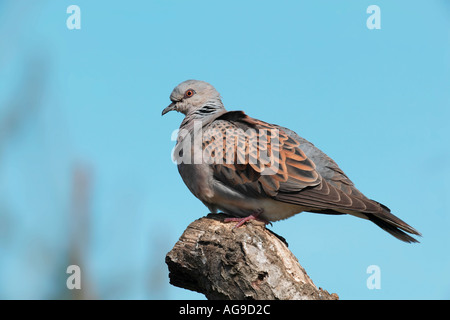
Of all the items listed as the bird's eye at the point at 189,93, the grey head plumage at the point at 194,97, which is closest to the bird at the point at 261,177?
the grey head plumage at the point at 194,97

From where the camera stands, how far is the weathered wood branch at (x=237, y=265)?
4.21 meters

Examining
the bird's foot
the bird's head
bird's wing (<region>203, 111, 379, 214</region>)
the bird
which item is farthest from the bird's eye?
the bird's foot

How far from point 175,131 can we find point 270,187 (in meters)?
1.51

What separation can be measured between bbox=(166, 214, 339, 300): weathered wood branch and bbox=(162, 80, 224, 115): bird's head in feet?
5.91

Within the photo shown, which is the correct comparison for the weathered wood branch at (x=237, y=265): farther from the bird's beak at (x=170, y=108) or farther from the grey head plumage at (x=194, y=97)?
the bird's beak at (x=170, y=108)

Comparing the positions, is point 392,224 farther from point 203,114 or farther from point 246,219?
point 203,114

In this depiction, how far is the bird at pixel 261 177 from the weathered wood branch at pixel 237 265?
27cm

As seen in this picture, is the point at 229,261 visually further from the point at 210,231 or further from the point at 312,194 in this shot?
the point at 312,194

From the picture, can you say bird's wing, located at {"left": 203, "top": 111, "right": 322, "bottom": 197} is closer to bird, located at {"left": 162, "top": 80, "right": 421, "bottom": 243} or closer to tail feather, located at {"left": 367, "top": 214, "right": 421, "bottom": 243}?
bird, located at {"left": 162, "top": 80, "right": 421, "bottom": 243}

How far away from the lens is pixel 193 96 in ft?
20.6

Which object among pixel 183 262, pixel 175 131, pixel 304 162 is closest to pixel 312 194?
pixel 304 162

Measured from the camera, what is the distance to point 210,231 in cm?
472

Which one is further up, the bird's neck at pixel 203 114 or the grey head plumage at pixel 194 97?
the grey head plumage at pixel 194 97

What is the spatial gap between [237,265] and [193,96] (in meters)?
2.62
